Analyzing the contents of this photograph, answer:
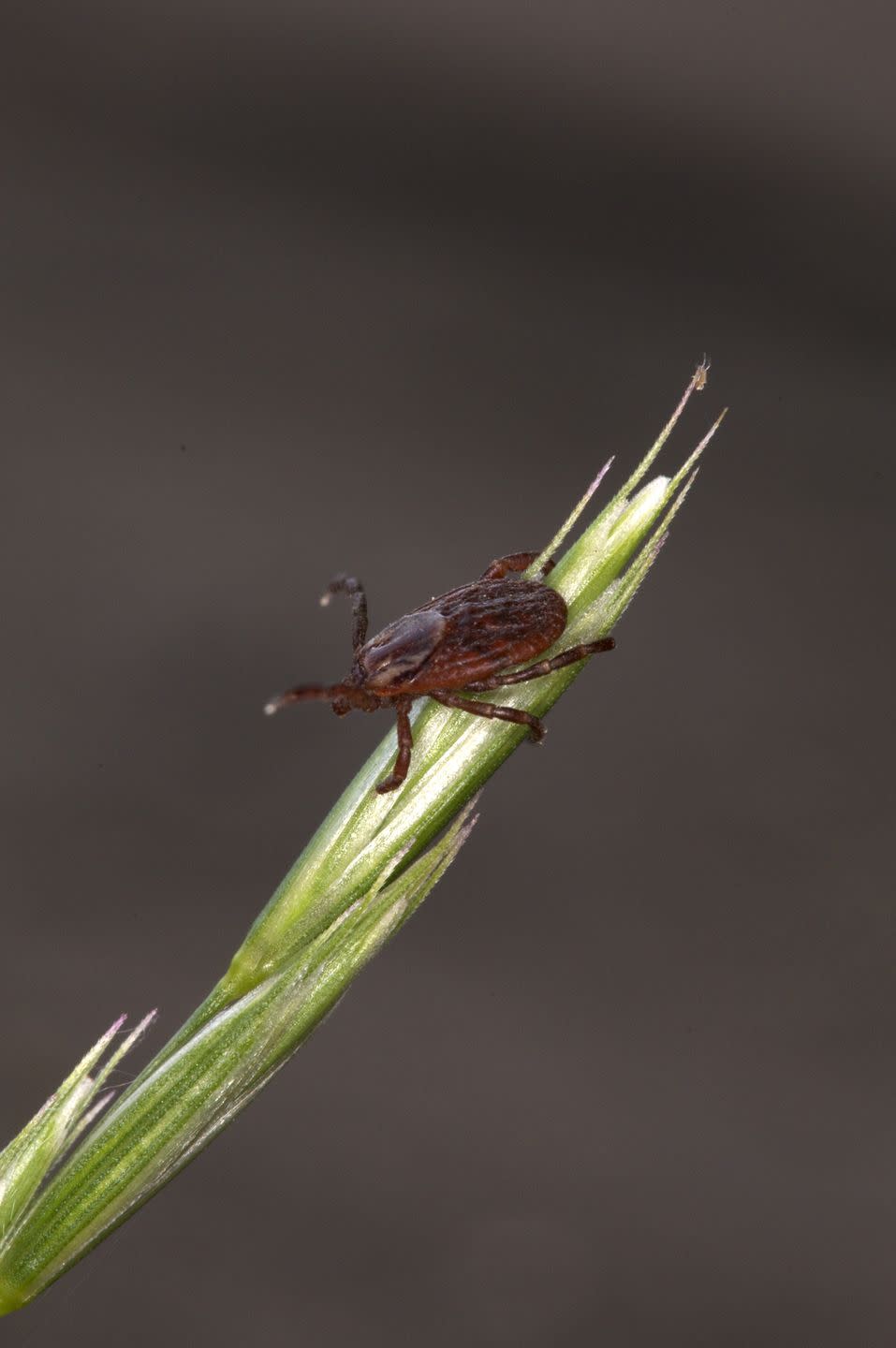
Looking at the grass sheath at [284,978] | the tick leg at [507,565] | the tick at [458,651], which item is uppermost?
the tick leg at [507,565]

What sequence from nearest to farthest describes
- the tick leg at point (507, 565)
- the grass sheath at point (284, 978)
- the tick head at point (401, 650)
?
the grass sheath at point (284, 978) < the tick head at point (401, 650) < the tick leg at point (507, 565)

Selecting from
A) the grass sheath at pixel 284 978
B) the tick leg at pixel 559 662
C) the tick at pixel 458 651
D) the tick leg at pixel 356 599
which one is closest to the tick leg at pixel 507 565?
the tick at pixel 458 651

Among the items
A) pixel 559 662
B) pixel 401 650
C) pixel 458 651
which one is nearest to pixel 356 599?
pixel 401 650

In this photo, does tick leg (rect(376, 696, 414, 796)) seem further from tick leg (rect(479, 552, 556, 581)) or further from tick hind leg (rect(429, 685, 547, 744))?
tick leg (rect(479, 552, 556, 581))

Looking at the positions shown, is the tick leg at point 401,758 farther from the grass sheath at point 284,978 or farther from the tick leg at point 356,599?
the tick leg at point 356,599

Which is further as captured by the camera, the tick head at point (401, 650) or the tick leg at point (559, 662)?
the tick head at point (401, 650)

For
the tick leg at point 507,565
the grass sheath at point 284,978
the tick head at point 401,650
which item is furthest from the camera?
the tick leg at point 507,565

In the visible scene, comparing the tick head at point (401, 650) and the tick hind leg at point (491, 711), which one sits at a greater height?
the tick head at point (401, 650)

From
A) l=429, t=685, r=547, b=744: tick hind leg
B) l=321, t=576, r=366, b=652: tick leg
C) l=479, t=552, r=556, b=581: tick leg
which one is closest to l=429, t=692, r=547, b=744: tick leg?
l=429, t=685, r=547, b=744: tick hind leg

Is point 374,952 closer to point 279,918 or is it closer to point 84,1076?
point 279,918

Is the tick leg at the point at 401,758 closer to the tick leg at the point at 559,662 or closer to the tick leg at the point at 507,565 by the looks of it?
the tick leg at the point at 559,662
